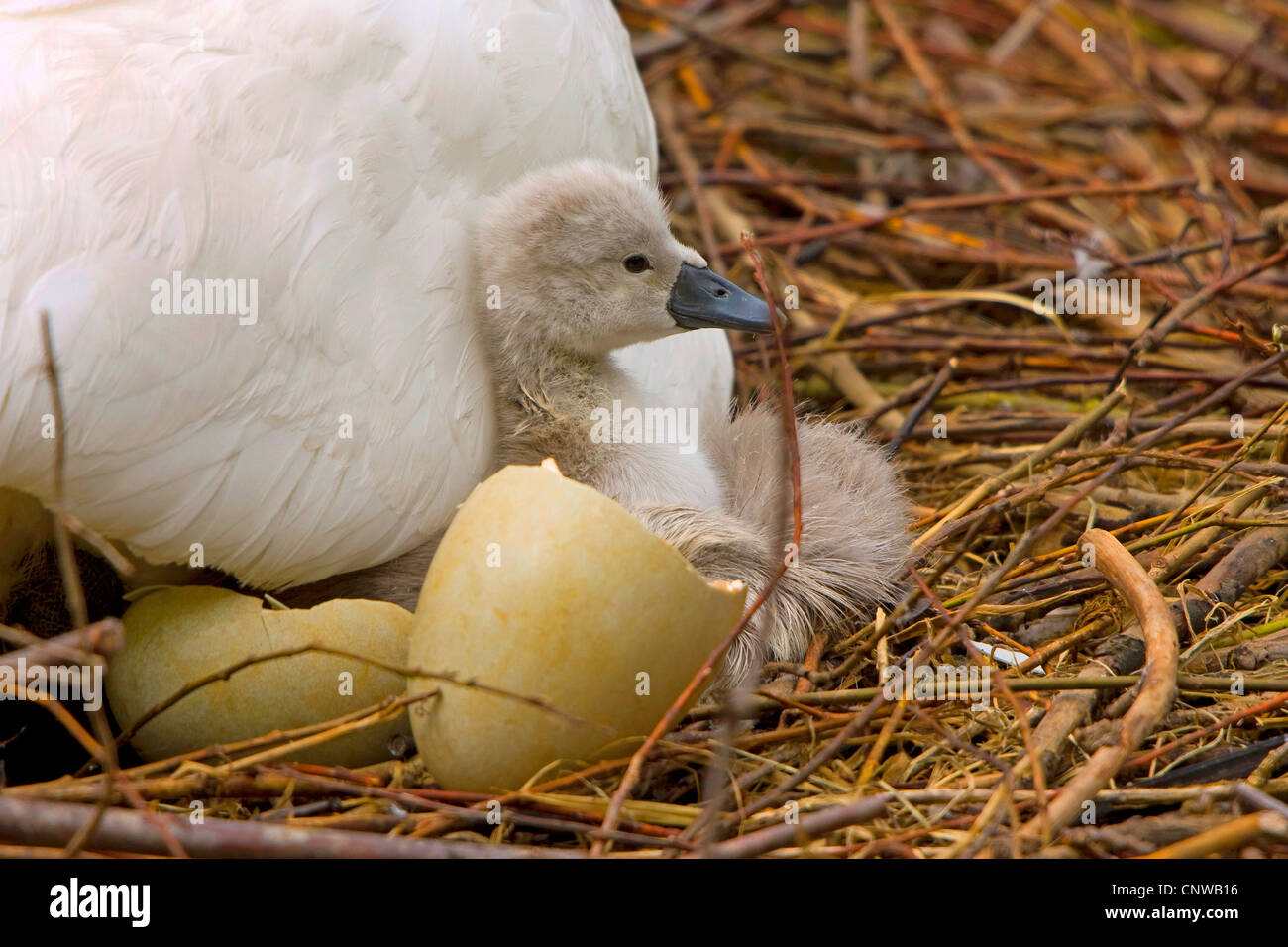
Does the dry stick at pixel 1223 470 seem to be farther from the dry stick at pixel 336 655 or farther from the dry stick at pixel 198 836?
the dry stick at pixel 198 836

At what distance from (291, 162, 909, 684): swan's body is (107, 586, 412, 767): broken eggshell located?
0.61 feet

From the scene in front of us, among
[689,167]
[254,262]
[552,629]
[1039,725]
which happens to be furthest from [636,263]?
[689,167]

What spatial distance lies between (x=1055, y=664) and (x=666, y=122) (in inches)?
86.2

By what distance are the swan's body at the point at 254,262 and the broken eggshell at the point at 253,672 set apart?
81 millimetres

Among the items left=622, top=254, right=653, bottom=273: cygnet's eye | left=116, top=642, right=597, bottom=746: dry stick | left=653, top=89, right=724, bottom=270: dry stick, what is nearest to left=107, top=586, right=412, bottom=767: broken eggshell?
left=116, top=642, right=597, bottom=746: dry stick

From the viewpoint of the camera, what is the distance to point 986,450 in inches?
104

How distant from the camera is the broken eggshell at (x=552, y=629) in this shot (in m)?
1.61

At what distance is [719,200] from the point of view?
354 centimetres

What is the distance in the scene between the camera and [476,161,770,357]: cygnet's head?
2.09m

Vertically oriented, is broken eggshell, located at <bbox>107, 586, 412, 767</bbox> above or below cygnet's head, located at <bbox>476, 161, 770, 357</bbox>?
below

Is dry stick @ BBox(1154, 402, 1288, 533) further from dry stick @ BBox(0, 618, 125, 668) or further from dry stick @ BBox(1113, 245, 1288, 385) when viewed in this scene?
dry stick @ BBox(0, 618, 125, 668)

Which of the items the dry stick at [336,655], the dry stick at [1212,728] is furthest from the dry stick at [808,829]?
the dry stick at [1212,728]

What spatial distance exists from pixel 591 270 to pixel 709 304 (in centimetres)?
19
